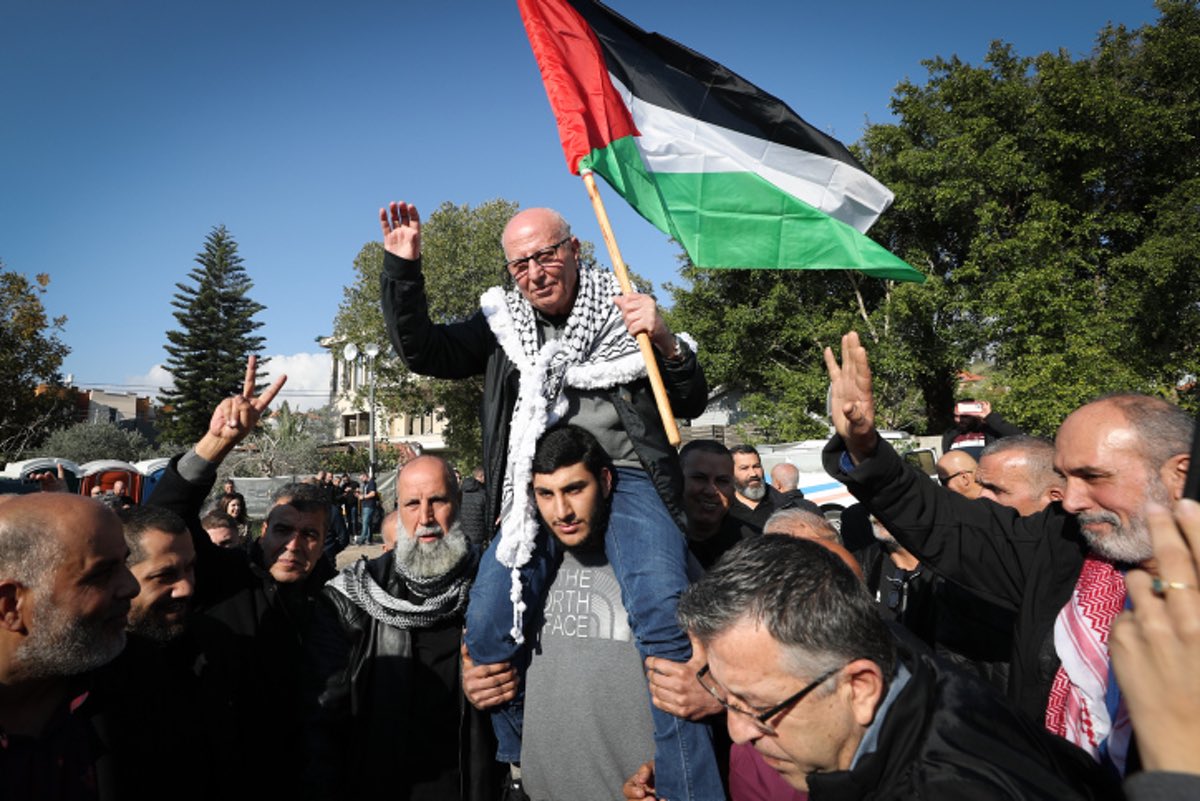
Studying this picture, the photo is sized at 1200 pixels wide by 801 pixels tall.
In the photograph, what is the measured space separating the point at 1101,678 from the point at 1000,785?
107cm

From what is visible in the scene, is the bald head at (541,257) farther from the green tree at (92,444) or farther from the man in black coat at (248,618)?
the green tree at (92,444)

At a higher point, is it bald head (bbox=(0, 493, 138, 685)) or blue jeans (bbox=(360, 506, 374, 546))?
bald head (bbox=(0, 493, 138, 685))

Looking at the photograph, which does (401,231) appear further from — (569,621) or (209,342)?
(209,342)

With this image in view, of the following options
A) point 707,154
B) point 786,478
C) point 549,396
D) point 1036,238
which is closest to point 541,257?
point 549,396

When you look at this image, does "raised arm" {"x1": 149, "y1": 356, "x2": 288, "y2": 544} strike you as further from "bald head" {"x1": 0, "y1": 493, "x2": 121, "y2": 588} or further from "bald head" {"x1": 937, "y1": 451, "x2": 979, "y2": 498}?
"bald head" {"x1": 937, "y1": 451, "x2": 979, "y2": 498}

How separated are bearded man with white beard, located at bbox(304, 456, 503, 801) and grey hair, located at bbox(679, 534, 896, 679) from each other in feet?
4.95

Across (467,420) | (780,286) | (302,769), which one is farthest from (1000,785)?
(467,420)

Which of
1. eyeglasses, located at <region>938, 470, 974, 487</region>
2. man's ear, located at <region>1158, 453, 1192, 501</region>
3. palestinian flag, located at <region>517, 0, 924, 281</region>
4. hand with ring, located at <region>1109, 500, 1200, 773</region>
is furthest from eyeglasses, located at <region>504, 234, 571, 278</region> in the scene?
eyeglasses, located at <region>938, 470, 974, 487</region>

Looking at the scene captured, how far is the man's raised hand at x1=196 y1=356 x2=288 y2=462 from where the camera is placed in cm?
327

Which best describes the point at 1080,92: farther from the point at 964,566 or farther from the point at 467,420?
the point at 467,420

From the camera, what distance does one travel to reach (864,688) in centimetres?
176

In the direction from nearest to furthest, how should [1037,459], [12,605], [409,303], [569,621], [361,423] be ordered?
[12,605] < [569,621] < [409,303] < [1037,459] < [361,423]

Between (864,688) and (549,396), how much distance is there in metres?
1.66

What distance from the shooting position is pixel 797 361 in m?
23.9
